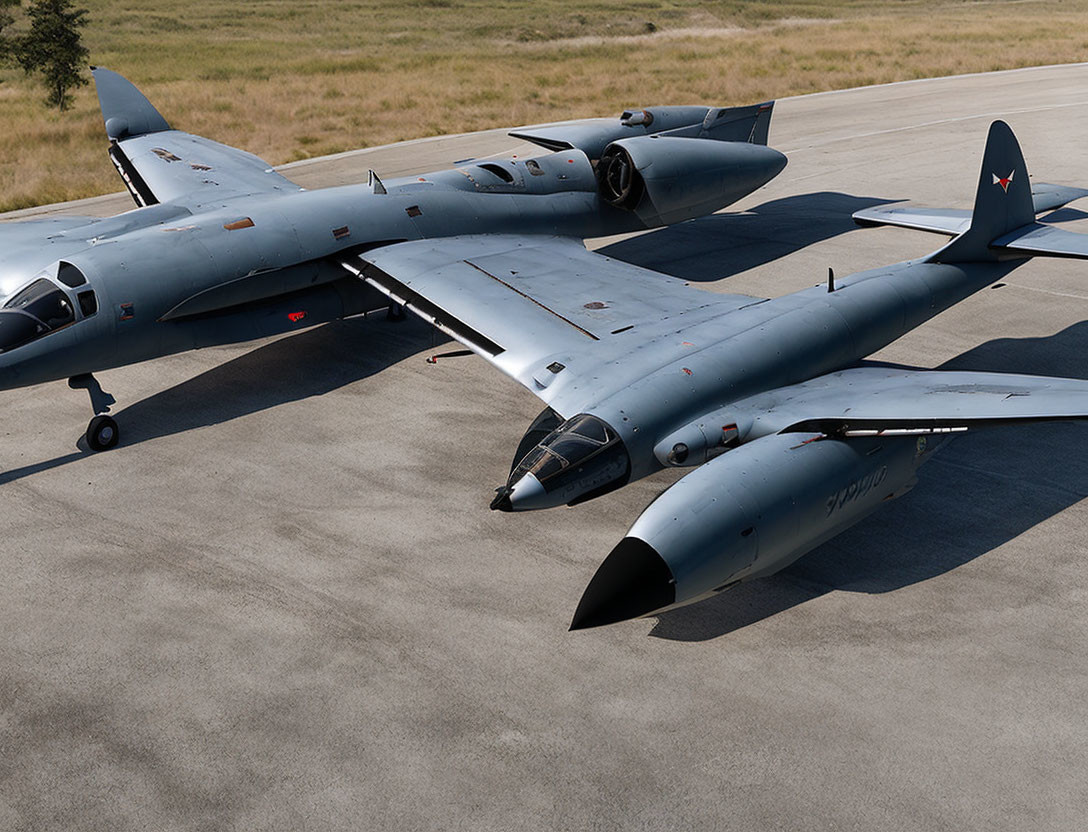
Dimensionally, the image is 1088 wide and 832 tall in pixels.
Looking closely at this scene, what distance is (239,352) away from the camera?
742 inches

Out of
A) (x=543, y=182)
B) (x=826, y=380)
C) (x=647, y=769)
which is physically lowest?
(x=647, y=769)

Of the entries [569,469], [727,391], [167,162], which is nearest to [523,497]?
[569,469]

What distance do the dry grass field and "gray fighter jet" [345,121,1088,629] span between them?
68.5ft

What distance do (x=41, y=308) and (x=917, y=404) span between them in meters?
12.4

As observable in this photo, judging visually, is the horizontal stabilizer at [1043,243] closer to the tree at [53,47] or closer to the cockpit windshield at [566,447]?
the cockpit windshield at [566,447]

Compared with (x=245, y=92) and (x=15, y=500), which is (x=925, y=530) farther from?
(x=245, y=92)

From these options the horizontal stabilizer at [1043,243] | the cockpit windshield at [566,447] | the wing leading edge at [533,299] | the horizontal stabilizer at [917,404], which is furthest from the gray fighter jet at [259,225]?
the horizontal stabilizer at [1043,243]

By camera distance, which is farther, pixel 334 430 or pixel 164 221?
pixel 164 221

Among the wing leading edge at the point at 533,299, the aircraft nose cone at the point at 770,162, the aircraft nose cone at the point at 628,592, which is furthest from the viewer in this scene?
the aircraft nose cone at the point at 770,162

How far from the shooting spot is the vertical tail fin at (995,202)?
619 inches

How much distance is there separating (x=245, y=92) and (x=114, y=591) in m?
38.7

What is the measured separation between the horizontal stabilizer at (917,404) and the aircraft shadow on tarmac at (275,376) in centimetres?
805

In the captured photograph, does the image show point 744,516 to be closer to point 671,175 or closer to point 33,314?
point 33,314

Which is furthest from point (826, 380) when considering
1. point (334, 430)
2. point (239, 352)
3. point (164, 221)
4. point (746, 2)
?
point (746, 2)
